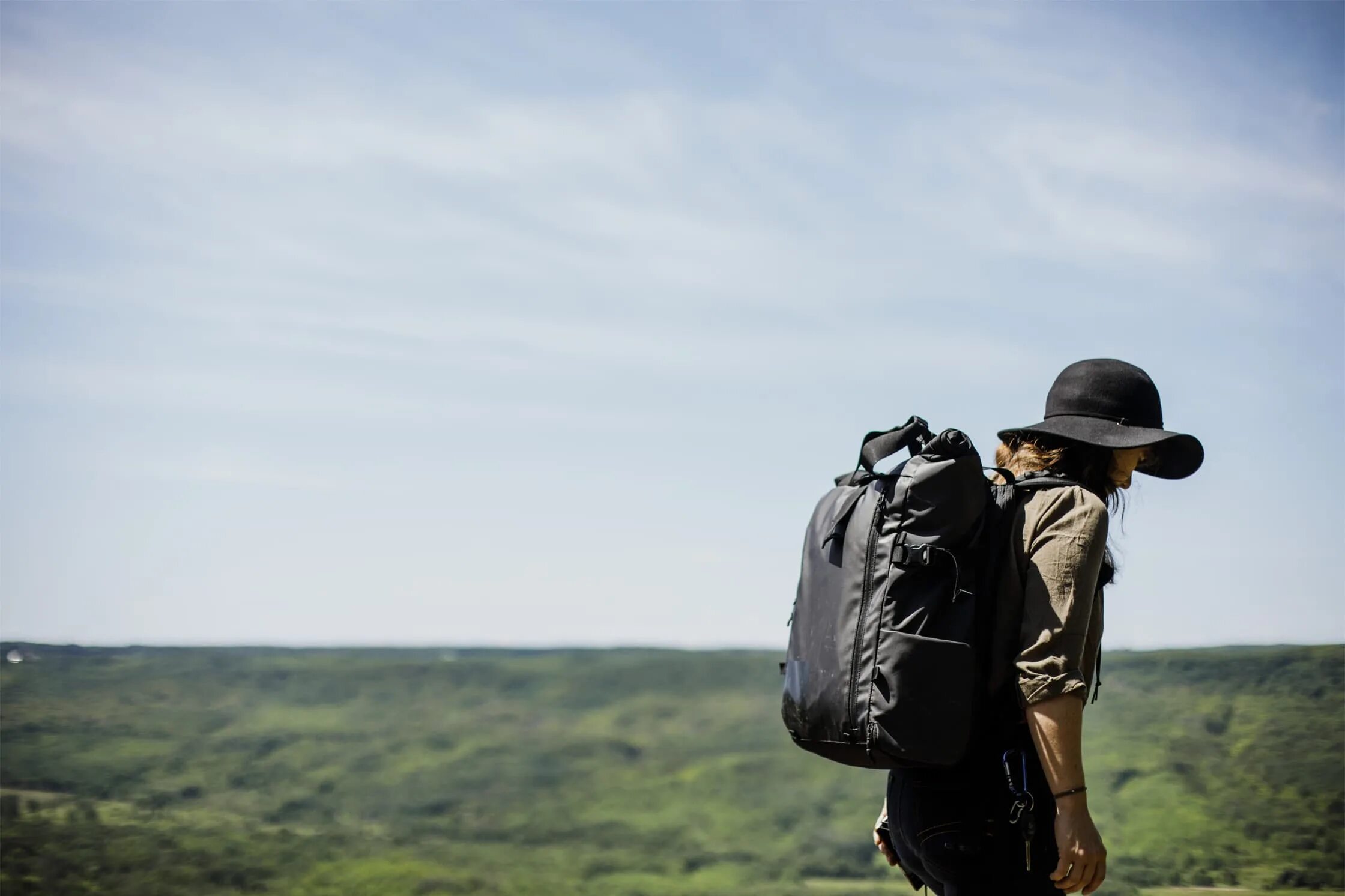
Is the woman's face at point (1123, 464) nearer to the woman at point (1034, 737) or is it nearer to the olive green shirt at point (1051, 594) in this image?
the woman at point (1034, 737)

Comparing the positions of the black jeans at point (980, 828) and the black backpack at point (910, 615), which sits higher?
the black backpack at point (910, 615)

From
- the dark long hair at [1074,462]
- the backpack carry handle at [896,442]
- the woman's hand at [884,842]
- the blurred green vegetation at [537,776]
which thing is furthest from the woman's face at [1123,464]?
the blurred green vegetation at [537,776]

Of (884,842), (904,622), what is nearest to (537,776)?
(884,842)

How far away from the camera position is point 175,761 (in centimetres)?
1246

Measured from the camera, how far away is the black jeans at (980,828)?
202 cm

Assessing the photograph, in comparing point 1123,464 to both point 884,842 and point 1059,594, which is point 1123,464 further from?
point 884,842

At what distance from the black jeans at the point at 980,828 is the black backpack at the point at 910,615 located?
0.09 meters

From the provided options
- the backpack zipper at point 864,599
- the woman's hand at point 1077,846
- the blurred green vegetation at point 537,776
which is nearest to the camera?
the woman's hand at point 1077,846

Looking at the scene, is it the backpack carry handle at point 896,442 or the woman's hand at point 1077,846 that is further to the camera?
the backpack carry handle at point 896,442

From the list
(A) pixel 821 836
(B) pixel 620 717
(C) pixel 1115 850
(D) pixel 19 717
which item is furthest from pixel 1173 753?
(D) pixel 19 717

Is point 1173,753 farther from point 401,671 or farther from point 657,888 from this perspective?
point 401,671

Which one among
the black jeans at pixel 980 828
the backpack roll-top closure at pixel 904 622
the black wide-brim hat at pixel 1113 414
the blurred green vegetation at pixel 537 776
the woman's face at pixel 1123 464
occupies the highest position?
the black wide-brim hat at pixel 1113 414

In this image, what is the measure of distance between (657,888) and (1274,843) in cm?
552

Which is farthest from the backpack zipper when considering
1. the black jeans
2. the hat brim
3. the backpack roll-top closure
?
the hat brim
